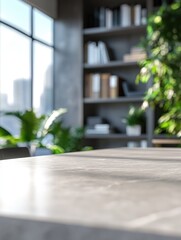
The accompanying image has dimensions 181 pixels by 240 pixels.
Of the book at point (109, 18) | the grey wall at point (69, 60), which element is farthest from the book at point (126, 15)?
the grey wall at point (69, 60)

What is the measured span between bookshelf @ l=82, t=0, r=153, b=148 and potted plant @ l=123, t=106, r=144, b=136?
0.27 feet

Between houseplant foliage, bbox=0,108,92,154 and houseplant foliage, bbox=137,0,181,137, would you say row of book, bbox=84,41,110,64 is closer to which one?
houseplant foliage, bbox=0,108,92,154

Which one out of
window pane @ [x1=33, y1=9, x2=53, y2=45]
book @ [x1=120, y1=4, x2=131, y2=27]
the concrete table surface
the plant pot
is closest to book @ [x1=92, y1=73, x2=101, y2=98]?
the plant pot

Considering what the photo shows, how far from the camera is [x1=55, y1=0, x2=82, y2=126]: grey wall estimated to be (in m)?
4.38

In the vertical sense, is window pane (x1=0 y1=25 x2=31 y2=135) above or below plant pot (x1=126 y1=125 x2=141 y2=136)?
above

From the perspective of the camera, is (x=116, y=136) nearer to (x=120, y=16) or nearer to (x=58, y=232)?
(x=120, y=16)

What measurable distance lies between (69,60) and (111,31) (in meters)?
0.63

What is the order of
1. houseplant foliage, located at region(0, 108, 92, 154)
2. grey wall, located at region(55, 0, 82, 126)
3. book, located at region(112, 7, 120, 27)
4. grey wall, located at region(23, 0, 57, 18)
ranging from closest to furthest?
1. houseplant foliage, located at region(0, 108, 92, 154)
2. grey wall, located at region(23, 0, 57, 18)
3. book, located at region(112, 7, 120, 27)
4. grey wall, located at region(55, 0, 82, 126)

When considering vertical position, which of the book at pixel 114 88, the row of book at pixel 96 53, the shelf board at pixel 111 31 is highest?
the shelf board at pixel 111 31

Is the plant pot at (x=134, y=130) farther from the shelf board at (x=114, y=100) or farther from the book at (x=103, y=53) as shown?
the book at (x=103, y=53)

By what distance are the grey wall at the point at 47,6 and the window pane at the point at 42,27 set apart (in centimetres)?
6

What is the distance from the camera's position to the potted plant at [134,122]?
4.07 meters

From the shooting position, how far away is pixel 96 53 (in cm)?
432

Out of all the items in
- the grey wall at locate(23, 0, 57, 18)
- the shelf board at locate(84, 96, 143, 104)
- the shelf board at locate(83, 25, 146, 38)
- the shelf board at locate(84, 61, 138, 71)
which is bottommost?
the shelf board at locate(84, 96, 143, 104)
